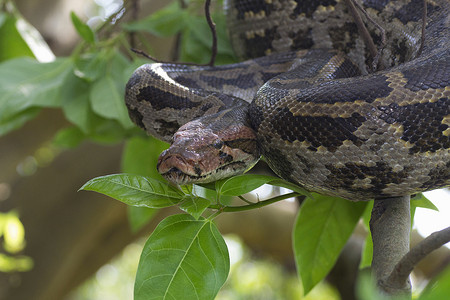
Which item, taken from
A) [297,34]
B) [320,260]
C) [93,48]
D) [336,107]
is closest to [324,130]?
[336,107]

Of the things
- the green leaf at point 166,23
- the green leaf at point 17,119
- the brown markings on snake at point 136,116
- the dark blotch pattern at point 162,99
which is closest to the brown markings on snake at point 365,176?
the dark blotch pattern at point 162,99

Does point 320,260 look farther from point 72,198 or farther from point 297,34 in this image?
point 72,198

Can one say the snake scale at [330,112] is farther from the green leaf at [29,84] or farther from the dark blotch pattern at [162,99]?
the green leaf at [29,84]

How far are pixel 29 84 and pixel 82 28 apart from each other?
36 cm

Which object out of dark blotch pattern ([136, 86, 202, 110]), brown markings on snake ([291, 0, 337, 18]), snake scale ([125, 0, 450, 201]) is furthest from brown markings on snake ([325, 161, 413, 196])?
brown markings on snake ([291, 0, 337, 18])

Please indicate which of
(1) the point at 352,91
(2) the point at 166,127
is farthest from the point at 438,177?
(2) the point at 166,127

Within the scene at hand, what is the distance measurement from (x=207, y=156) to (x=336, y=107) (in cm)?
33

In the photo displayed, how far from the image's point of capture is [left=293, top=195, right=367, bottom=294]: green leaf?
1.61 meters

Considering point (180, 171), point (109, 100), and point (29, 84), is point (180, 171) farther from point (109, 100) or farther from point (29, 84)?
point (29, 84)

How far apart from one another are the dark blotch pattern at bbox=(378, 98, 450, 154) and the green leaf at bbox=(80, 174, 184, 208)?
20.2 inches

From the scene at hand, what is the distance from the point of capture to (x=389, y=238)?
118 centimetres

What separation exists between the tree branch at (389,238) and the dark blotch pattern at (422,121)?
18 cm

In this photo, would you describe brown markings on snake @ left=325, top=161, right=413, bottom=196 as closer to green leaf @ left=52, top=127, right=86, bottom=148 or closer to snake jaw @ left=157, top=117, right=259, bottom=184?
snake jaw @ left=157, top=117, right=259, bottom=184

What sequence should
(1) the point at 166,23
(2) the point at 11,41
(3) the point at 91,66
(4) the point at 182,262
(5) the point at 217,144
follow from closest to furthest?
(4) the point at 182,262
(5) the point at 217,144
(3) the point at 91,66
(1) the point at 166,23
(2) the point at 11,41
